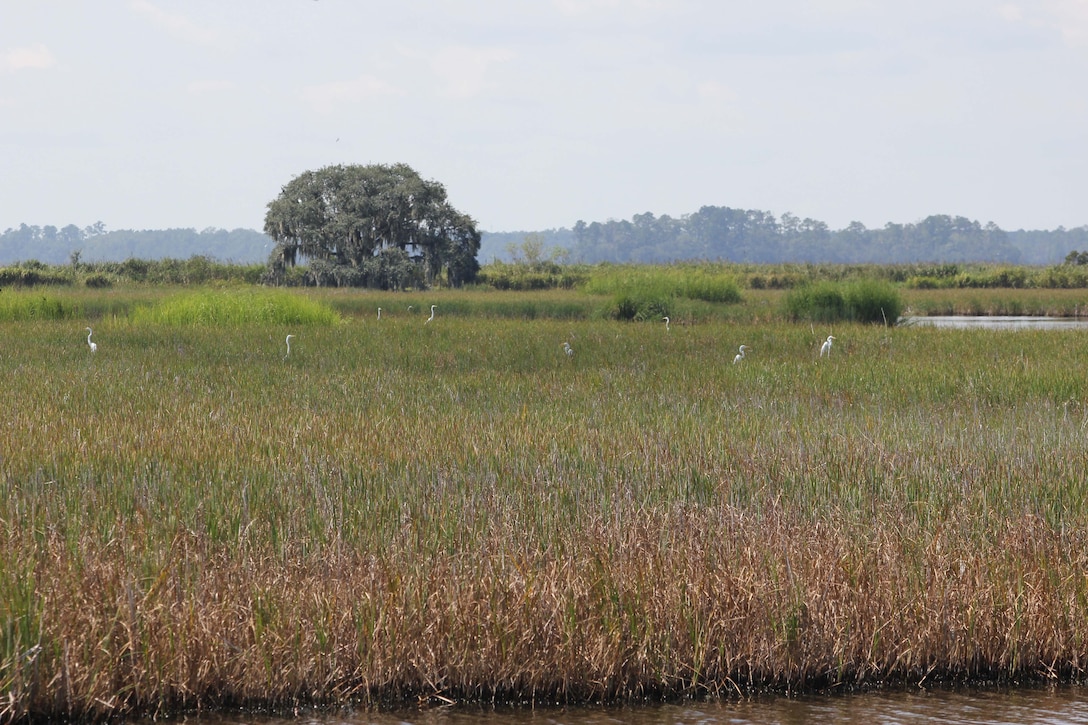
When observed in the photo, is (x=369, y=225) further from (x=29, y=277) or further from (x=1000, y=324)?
(x=1000, y=324)

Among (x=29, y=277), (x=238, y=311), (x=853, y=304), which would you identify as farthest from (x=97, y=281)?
(x=853, y=304)

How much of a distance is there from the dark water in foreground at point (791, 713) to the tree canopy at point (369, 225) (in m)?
46.0

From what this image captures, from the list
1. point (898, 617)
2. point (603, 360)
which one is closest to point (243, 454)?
point (898, 617)

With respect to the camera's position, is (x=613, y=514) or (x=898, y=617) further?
(x=613, y=514)

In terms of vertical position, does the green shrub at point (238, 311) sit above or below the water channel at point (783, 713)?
above

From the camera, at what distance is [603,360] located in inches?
677

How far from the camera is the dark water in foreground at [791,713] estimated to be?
5027 millimetres

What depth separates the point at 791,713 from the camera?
5191 mm

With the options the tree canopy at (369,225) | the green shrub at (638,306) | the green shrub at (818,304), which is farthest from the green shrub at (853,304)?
the tree canopy at (369,225)

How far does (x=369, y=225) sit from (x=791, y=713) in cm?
4867

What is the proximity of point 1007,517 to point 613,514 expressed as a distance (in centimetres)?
239

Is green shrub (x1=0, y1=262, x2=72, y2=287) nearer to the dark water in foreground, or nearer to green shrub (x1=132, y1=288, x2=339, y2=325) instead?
green shrub (x1=132, y1=288, x2=339, y2=325)

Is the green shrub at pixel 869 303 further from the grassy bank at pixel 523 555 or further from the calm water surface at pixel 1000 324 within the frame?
the grassy bank at pixel 523 555

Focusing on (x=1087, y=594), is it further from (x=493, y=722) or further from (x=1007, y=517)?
(x=493, y=722)
